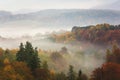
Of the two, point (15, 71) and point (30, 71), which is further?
point (30, 71)

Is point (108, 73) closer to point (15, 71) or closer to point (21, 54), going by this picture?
point (15, 71)

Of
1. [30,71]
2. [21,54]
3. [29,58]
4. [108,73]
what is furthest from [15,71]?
[108,73]

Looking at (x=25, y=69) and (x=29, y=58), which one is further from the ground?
(x=29, y=58)

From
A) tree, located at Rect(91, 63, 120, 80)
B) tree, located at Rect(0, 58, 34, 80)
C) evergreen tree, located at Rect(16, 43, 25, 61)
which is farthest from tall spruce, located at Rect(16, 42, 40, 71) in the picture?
tree, located at Rect(91, 63, 120, 80)

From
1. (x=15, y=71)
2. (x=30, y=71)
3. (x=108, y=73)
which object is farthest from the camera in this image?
(x=30, y=71)

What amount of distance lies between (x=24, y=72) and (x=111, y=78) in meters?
31.1

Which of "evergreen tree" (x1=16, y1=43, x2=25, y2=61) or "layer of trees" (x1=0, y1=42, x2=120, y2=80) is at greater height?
"evergreen tree" (x1=16, y1=43, x2=25, y2=61)

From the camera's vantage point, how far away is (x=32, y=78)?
455 ft

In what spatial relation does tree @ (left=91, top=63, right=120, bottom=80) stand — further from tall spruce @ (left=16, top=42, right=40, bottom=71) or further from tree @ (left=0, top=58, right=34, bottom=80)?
tall spruce @ (left=16, top=42, right=40, bottom=71)

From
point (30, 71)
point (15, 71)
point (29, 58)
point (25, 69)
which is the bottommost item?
point (30, 71)

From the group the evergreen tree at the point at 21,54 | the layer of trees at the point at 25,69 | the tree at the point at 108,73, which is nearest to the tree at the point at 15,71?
the layer of trees at the point at 25,69

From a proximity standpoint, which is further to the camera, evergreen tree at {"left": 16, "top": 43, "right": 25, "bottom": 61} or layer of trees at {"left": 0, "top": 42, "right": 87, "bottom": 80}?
evergreen tree at {"left": 16, "top": 43, "right": 25, "bottom": 61}

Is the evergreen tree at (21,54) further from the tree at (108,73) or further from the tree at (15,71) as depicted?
the tree at (108,73)

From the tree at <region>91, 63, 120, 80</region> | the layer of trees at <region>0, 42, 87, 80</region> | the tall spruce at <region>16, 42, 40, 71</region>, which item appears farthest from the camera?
the tall spruce at <region>16, 42, 40, 71</region>
